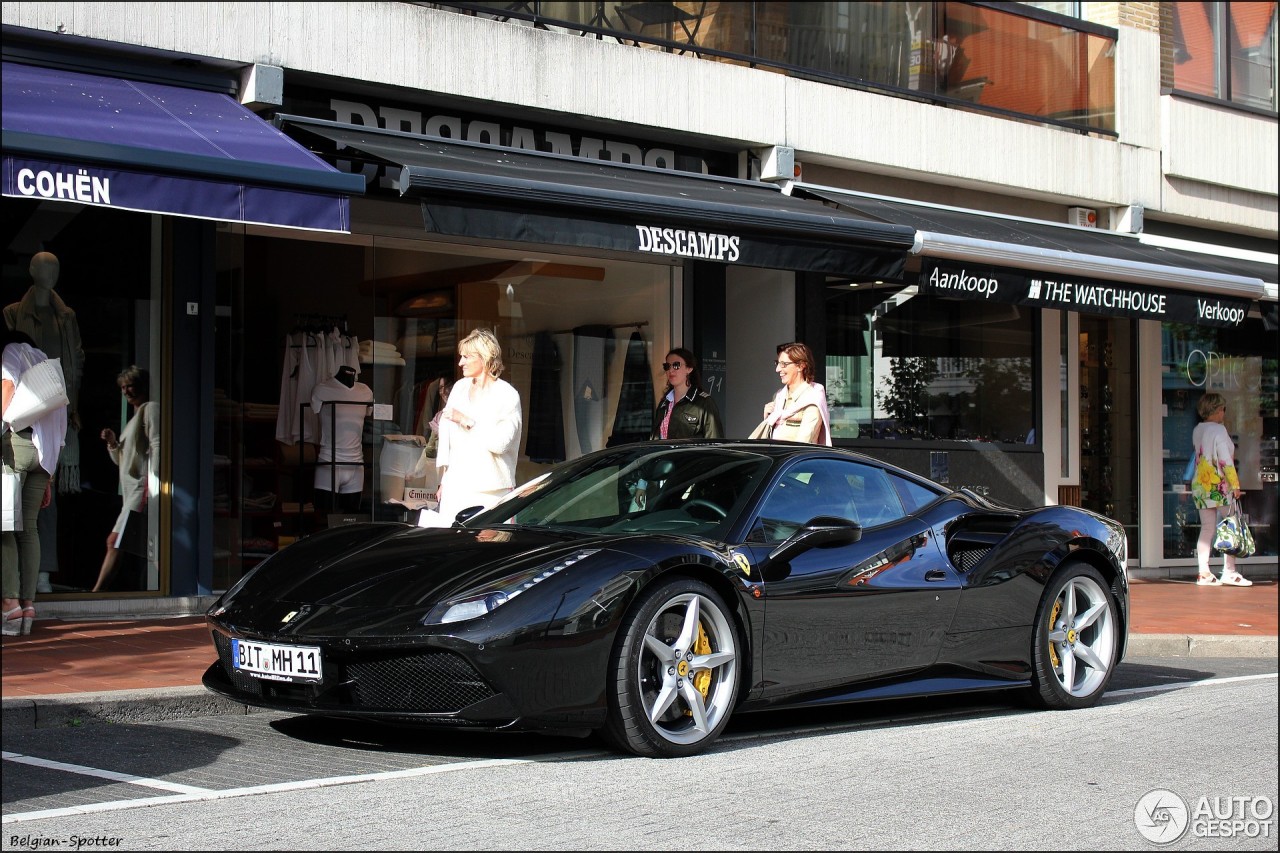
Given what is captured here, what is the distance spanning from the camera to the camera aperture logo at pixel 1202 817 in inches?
190

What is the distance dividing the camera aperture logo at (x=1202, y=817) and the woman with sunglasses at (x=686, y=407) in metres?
5.08

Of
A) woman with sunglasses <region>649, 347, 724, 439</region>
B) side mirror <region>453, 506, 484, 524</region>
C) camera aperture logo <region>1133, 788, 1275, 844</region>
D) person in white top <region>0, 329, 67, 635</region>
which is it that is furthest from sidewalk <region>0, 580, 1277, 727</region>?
woman with sunglasses <region>649, 347, 724, 439</region>

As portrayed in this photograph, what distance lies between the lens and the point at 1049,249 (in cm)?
1256

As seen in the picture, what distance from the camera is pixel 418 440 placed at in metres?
12.3

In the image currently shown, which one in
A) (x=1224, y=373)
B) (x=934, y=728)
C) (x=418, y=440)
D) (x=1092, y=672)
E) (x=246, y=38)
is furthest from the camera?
(x=1224, y=373)

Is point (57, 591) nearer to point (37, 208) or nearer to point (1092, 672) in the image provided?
point (37, 208)

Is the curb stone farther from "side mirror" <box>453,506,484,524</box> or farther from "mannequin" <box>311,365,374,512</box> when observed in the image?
"mannequin" <box>311,365,374,512</box>

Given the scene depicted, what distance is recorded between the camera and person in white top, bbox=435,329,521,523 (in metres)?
8.45

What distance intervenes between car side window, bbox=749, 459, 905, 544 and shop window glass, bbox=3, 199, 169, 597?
199 inches

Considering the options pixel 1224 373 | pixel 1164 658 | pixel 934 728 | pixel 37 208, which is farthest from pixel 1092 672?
pixel 1224 373

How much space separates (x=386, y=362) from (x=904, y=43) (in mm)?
5714

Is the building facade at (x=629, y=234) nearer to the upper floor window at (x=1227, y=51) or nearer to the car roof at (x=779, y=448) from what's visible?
the upper floor window at (x=1227, y=51)

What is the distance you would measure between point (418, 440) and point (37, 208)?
3601mm

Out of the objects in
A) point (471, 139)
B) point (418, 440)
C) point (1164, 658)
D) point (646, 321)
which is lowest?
point (1164, 658)
